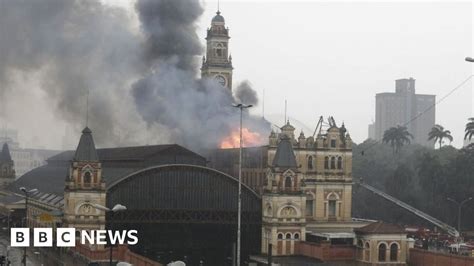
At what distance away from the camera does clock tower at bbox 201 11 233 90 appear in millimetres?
153625

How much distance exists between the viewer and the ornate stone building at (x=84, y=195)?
87.8 meters

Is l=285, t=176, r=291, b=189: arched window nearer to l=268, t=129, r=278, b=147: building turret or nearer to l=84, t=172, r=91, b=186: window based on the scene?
l=268, t=129, r=278, b=147: building turret

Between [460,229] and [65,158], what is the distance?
71913mm

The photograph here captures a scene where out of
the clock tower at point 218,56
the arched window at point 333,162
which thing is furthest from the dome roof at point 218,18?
the arched window at point 333,162

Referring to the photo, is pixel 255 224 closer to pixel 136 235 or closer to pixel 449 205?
pixel 136 235

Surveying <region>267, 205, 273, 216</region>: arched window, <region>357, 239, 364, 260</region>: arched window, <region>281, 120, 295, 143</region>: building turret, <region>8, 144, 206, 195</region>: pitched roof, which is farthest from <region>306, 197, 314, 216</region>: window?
<region>357, 239, 364, 260</region>: arched window

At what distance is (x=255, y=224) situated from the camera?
97625 millimetres

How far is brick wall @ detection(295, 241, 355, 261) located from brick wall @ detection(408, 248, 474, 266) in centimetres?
669

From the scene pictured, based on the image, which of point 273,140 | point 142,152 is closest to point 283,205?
point 273,140

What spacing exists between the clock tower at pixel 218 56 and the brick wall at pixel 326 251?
6310 centimetres

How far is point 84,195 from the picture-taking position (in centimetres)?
8819

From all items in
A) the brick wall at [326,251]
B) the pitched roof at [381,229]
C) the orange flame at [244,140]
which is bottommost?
the brick wall at [326,251]

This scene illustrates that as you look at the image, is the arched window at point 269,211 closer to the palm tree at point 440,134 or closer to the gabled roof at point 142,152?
the gabled roof at point 142,152

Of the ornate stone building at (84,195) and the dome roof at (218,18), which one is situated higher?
the dome roof at (218,18)
